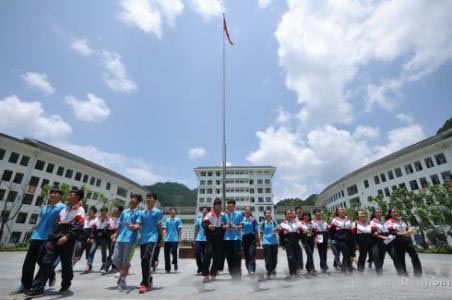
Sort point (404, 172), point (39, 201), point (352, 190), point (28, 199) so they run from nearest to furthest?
point (28, 199)
point (39, 201)
point (404, 172)
point (352, 190)

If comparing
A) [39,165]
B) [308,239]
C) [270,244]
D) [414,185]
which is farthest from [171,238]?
[414,185]

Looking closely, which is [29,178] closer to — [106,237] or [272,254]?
[106,237]

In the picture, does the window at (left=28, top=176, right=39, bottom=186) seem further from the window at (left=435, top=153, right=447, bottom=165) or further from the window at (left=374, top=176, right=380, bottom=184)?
the window at (left=435, top=153, right=447, bottom=165)

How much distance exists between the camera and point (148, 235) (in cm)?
502

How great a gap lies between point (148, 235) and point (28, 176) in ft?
139

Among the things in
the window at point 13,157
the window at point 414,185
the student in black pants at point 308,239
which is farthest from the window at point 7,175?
the window at point 414,185

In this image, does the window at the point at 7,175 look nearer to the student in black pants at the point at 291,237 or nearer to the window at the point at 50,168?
the window at the point at 50,168

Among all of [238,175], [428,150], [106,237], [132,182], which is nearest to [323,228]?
[106,237]

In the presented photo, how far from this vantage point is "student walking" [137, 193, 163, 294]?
15.4 ft

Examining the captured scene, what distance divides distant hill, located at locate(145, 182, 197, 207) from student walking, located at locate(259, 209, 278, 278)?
89026 millimetres

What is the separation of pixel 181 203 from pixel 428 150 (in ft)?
274

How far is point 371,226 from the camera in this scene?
6.90 meters

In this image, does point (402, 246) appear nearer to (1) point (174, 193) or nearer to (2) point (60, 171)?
(2) point (60, 171)

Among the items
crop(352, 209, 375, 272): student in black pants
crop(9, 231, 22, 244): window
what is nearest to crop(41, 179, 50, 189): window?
crop(9, 231, 22, 244): window
